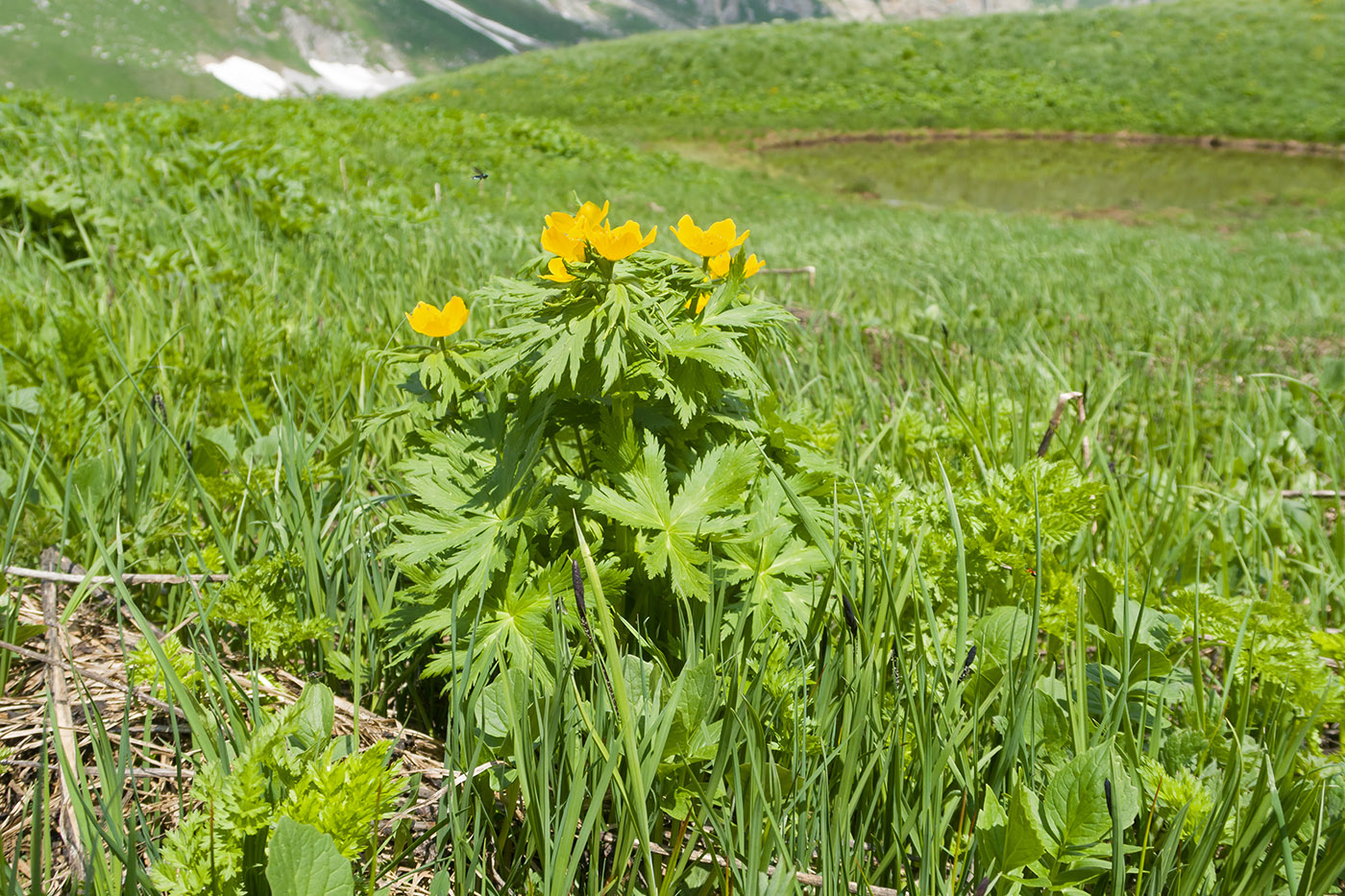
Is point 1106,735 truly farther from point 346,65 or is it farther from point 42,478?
point 346,65

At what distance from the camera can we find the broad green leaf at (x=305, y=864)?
2.37ft

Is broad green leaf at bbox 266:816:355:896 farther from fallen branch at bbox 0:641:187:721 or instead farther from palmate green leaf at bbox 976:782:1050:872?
palmate green leaf at bbox 976:782:1050:872

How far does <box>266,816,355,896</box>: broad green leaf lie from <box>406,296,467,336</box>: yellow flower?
2.29 feet

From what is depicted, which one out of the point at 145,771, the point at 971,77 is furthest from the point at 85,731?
the point at 971,77

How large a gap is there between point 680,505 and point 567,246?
1.26ft

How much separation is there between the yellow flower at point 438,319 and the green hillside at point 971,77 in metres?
23.6

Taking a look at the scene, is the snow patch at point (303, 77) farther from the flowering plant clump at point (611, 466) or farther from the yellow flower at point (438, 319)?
the flowering plant clump at point (611, 466)

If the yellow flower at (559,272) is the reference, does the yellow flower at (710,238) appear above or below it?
above

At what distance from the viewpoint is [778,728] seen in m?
1.03

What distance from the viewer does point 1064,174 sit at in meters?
19.2

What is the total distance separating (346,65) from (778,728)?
125449mm

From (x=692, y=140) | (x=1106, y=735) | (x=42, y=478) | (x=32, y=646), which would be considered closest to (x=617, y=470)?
(x=1106, y=735)

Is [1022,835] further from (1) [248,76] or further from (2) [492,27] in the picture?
(2) [492,27]

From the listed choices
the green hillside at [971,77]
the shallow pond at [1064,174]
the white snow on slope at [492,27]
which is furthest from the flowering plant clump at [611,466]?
the white snow on slope at [492,27]
